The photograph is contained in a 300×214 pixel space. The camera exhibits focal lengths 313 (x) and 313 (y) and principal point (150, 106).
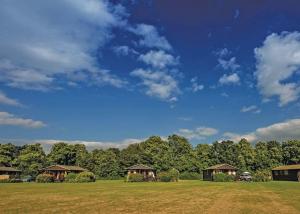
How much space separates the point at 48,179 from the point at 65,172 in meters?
10.8

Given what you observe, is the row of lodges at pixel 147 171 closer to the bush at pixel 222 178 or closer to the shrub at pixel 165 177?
the shrub at pixel 165 177

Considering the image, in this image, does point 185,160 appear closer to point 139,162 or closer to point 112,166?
point 139,162

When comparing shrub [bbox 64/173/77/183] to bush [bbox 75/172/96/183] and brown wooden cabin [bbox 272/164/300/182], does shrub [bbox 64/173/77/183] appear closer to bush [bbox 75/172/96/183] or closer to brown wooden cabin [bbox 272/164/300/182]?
bush [bbox 75/172/96/183]

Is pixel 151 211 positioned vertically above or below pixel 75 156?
below

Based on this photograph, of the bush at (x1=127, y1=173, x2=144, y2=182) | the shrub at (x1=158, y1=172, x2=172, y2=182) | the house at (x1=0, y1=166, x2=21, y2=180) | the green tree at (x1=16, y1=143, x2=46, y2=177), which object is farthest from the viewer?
the green tree at (x1=16, y1=143, x2=46, y2=177)

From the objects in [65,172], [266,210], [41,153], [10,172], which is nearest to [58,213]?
[266,210]

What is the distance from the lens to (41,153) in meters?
96.5

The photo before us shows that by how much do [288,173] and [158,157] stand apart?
115 feet

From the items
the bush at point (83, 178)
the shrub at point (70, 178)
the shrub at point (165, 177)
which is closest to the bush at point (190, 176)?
the shrub at point (165, 177)

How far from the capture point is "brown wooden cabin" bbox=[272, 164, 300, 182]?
68688 millimetres

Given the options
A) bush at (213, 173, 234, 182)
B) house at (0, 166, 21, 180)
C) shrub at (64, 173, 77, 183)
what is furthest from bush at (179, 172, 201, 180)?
house at (0, 166, 21, 180)

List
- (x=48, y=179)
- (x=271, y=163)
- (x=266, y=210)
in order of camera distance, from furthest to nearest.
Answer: (x=271, y=163) < (x=48, y=179) < (x=266, y=210)

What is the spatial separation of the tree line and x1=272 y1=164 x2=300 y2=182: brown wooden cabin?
6.38m

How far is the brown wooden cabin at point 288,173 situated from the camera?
68688mm
